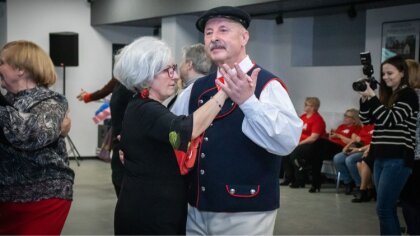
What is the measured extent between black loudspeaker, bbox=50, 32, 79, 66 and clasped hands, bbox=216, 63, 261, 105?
25.6ft

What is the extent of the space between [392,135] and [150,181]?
223 cm

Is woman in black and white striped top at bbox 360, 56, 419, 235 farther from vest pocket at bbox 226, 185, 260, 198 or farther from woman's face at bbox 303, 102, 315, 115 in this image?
woman's face at bbox 303, 102, 315, 115

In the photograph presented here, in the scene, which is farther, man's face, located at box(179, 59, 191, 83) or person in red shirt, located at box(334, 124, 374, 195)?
person in red shirt, located at box(334, 124, 374, 195)

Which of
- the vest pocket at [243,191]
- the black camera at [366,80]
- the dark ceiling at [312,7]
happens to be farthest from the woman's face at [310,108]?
the vest pocket at [243,191]

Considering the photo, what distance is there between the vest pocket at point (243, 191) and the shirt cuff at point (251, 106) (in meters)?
0.28

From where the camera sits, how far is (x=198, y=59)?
3.36 meters

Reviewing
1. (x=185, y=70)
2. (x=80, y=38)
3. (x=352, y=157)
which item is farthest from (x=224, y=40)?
(x=80, y=38)

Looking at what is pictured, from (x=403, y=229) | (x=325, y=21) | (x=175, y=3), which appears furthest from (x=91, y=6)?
(x=403, y=229)

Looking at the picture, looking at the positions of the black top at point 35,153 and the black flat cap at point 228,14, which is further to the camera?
the black top at point 35,153

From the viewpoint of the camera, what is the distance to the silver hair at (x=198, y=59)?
333 centimetres

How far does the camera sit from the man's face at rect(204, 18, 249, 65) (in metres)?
2.08

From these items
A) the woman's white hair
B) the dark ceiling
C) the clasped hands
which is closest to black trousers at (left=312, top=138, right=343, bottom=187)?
the dark ceiling

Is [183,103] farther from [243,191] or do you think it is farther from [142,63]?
[243,191]

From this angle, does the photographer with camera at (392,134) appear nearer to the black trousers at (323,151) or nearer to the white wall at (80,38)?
the black trousers at (323,151)
